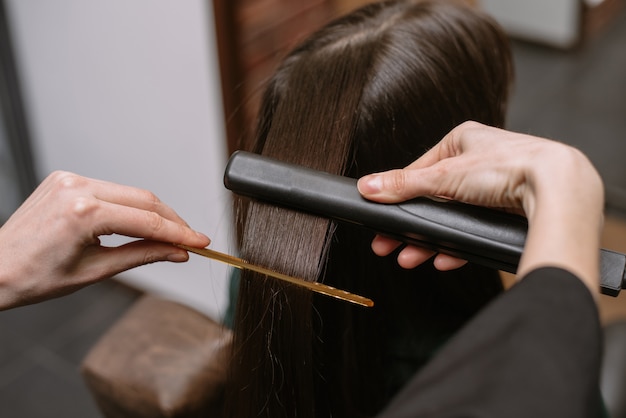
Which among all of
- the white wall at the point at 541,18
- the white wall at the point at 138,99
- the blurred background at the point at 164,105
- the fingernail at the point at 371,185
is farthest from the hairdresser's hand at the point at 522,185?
the white wall at the point at 541,18

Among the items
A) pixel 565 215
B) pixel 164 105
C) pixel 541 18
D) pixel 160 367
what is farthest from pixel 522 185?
pixel 541 18

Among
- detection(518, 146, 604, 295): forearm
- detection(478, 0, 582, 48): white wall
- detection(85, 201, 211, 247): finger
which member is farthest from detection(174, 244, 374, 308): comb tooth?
detection(478, 0, 582, 48): white wall

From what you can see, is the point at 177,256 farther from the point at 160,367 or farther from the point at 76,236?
the point at 160,367

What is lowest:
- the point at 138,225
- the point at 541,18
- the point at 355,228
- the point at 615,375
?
the point at 615,375

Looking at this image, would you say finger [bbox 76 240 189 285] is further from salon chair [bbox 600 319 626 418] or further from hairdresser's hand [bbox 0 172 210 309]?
salon chair [bbox 600 319 626 418]

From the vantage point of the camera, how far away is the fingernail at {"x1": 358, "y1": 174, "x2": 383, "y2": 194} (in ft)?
2.05

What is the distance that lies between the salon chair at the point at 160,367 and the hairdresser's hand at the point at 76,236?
0.23 meters

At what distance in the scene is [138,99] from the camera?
1994mm

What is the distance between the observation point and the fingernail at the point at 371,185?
624 mm

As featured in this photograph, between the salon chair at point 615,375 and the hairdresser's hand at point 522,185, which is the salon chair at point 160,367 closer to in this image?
the hairdresser's hand at point 522,185

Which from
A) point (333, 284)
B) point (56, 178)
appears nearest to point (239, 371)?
point (333, 284)

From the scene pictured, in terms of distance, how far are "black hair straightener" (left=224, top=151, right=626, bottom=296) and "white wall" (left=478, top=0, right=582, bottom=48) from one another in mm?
1962

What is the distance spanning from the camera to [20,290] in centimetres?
78

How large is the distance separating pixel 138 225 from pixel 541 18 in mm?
2139
